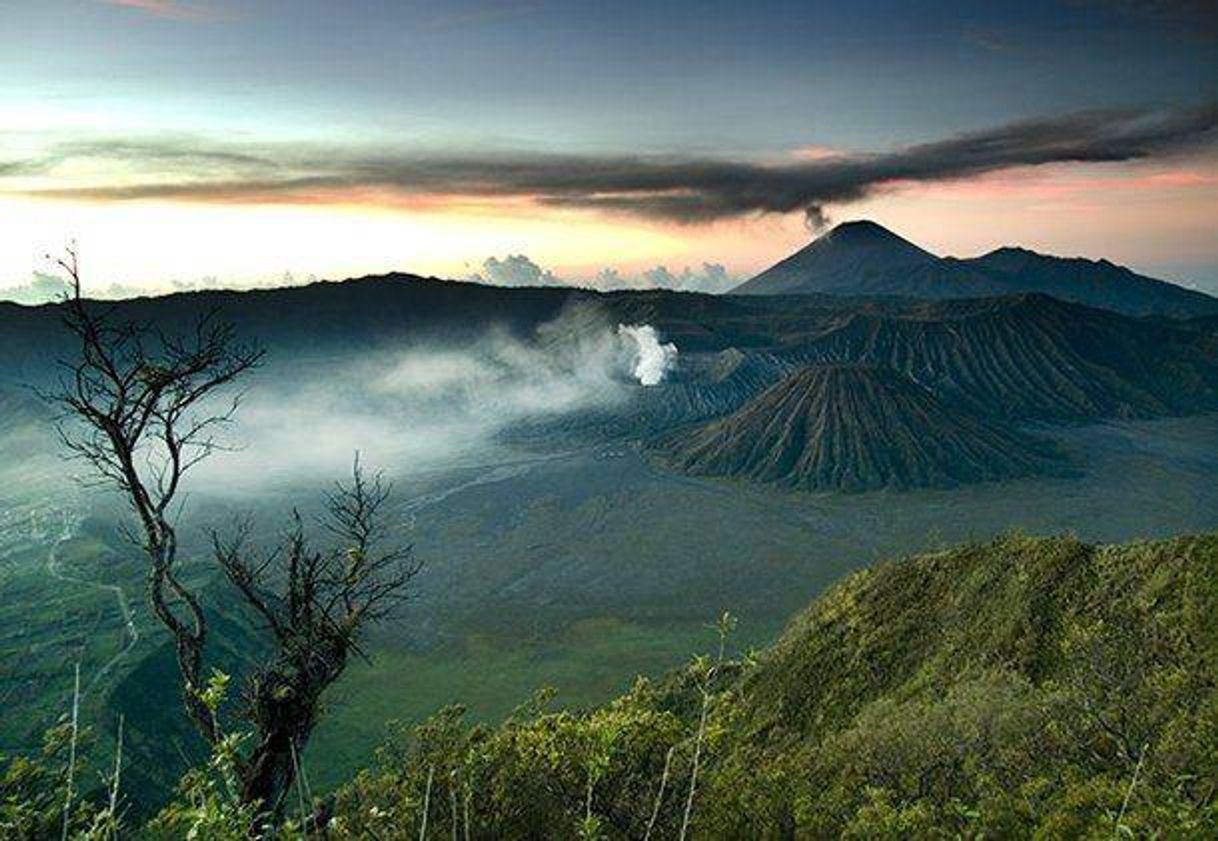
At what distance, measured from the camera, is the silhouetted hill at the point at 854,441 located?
145m

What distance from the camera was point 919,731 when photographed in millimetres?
27750

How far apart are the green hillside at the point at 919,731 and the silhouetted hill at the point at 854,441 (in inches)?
3838

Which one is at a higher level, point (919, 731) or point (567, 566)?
point (919, 731)

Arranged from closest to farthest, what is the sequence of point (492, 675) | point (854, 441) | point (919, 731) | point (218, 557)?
point (218, 557)
point (919, 731)
point (492, 675)
point (854, 441)

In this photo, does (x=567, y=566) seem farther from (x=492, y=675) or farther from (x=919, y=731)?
(x=919, y=731)

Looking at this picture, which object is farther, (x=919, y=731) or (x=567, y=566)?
(x=567, y=566)

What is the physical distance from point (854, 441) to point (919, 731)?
421 ft

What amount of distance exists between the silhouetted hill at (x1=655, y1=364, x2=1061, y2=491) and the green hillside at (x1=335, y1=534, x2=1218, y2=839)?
97.5 meters

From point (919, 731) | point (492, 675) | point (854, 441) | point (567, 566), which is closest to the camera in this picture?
point (919, 731)

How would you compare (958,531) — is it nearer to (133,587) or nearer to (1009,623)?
(1009,623)

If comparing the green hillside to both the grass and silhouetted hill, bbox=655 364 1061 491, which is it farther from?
silhouetted hill, bbox=655 364 1061 491

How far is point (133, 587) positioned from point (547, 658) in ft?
179

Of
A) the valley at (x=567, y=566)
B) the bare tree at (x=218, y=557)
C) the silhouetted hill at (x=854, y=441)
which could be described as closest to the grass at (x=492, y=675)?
the valley at (x=567, y=566)

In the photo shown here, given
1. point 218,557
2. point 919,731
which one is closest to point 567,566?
point 919,731
